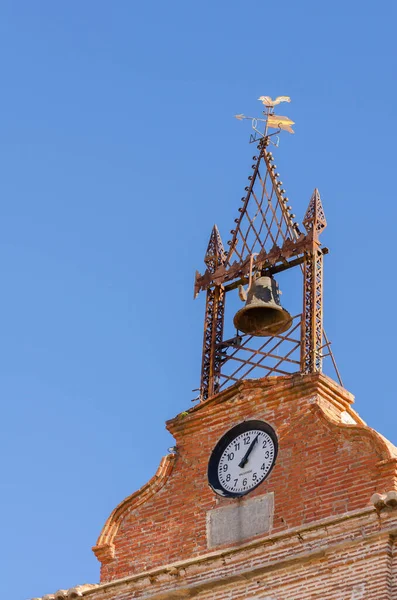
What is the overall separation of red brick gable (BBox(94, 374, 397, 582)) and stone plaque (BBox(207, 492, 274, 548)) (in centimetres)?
10

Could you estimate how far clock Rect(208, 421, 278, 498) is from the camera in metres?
32.9

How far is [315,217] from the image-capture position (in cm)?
3578

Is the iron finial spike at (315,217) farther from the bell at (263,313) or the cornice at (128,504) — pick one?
the cornice at (128,504)

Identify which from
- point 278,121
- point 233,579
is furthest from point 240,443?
point 278,121

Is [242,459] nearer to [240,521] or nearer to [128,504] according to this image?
[240,521]

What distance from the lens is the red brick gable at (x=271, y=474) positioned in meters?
31.6

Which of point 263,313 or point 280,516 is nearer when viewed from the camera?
point 280,516

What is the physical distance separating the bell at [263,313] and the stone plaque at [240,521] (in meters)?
4.06

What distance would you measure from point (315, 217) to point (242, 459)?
520 cm

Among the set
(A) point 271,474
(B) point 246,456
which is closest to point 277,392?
(B) point 246,456

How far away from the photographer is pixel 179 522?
33.3 metres

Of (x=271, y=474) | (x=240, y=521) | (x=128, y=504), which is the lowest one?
(x=240, y=521)

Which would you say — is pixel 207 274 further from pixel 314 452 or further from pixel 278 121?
pixel 314 452

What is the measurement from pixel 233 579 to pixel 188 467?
3.06m
